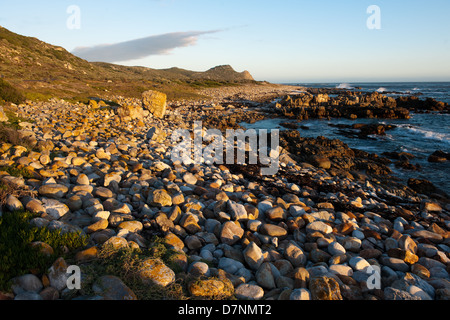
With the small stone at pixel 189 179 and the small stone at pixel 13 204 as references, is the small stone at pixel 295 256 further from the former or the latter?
the small stone at pixel 13 204

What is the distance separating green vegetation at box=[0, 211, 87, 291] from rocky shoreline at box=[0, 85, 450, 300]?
0.12 meters

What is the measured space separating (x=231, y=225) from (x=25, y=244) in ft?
10.5

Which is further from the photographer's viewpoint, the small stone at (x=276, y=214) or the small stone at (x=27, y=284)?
the small stone at (x=276, y=214)

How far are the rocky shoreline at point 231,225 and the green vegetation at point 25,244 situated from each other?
124mm

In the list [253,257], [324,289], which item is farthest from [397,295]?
[253,257]

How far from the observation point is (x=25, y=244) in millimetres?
3188

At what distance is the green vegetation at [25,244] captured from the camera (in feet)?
9.41

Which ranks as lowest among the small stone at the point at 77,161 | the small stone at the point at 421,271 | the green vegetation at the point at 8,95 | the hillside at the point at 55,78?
the small stone at the point at 421,271

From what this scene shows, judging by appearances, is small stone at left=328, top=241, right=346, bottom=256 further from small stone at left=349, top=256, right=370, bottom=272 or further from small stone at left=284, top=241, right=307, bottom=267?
small stone at left=284, top=241, right=307, bottom=267

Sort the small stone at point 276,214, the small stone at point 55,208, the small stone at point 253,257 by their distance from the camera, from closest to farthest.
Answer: the small stone at point 253,257
the small stone at point 55,208
the small stone at point 276,214

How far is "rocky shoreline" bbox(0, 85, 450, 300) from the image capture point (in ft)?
10.6

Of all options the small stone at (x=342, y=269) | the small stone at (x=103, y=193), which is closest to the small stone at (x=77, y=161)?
the small stone at (x=103, y=193)
